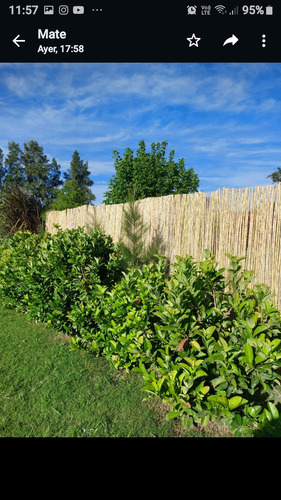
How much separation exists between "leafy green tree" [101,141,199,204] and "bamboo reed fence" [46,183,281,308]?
323 inches

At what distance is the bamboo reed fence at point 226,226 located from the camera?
11.5 feet

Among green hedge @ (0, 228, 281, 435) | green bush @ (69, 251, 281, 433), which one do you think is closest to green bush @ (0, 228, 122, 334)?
green hedge @ (0, 228, 281, 435)

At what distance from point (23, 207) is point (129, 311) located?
32.6 ft

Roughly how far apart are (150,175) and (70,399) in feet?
37.9

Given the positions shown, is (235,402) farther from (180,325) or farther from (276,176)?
(276,176)

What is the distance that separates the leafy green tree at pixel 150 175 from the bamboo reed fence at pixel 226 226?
8199mm

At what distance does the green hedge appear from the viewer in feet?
7.46
